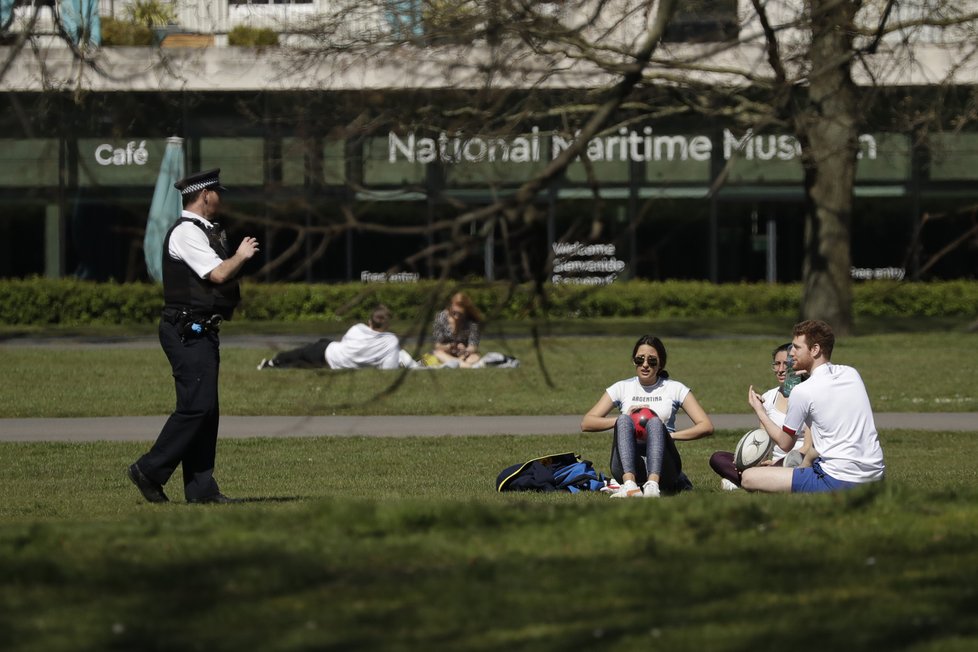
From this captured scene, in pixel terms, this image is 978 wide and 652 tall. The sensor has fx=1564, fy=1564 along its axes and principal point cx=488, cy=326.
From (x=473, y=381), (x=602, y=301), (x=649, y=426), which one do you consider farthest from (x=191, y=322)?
(x=602, y=301)

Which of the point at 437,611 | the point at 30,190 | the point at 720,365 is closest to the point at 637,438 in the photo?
the point at 437,611

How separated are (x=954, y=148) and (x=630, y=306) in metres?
7.47

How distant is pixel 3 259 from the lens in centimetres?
3188

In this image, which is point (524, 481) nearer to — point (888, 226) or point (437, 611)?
point (437, 611)

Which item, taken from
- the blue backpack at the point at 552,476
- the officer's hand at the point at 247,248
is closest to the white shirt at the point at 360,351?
the blue backpack at the point at 552,476

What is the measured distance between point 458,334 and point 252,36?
10664 millimetres

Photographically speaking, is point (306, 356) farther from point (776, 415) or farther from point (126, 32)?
point (776, 415)

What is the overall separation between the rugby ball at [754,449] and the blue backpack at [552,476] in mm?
933

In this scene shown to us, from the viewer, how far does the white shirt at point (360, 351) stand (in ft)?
57.5

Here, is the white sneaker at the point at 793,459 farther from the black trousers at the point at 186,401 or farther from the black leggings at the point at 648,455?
the black trousers at the point at 186,401

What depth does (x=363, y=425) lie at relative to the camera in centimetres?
1416

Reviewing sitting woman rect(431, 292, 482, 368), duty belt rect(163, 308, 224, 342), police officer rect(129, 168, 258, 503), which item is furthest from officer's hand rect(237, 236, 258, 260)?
sitting woman rect(431, 292, 482, 368)

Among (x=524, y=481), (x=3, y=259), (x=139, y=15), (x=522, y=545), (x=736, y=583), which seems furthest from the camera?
(x=3, y=259)

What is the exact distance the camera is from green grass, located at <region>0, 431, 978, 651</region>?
16.3ft
